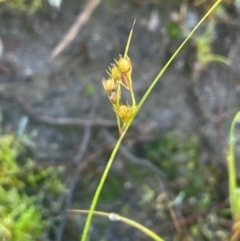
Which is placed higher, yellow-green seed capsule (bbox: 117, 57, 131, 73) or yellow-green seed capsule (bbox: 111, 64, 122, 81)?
yellow-green seed capsule (bbox: 117, 57, 131, 73)

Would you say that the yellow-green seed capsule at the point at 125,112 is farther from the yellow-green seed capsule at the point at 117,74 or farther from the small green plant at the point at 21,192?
the small green plant at the point at 21,192

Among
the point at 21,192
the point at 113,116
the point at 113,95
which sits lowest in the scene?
the point at 21,192

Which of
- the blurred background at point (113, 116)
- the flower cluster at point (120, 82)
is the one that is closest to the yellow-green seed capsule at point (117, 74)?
the flower cluster at point (120, 82)

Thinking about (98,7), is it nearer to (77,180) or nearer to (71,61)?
(71,61)

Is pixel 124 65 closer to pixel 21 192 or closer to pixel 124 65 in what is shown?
pixel 124 65

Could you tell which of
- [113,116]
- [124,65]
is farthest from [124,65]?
[113,116]

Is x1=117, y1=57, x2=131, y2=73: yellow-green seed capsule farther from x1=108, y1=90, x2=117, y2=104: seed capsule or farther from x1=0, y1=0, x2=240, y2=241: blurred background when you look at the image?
x1=0, y1=0, x2=240, y2=241: blurred background

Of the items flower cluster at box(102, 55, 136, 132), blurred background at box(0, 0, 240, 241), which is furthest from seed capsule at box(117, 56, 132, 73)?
blurred background at box(0, 0, 240, 241)
